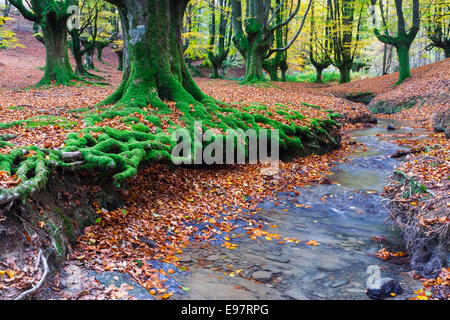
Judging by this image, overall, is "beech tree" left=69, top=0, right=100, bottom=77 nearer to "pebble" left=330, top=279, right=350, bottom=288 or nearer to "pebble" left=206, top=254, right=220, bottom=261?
"pebble" left=206, top=254, right=220, bottom=261

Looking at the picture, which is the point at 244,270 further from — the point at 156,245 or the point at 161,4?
the point at 161,4

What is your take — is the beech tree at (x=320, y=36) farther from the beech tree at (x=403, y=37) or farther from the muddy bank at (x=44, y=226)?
the muddy bank at (x=44, y=226)

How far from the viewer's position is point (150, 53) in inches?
356

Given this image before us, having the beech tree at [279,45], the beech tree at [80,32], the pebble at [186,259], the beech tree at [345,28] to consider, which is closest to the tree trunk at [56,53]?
the beech tree at [80,32]

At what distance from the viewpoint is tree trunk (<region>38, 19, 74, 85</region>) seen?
17062 mm

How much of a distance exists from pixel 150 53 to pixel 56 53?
11257 mm

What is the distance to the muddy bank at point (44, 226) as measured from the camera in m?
3.18

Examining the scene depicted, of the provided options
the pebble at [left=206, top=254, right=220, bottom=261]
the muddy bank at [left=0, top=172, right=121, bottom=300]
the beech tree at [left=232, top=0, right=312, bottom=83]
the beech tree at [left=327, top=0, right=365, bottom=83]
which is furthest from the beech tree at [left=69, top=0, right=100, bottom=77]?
the pebble at [left=206, top=254, right=220, bottom=261]

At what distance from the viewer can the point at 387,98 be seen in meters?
20.5

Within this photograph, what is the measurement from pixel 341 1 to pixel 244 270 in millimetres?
28860
